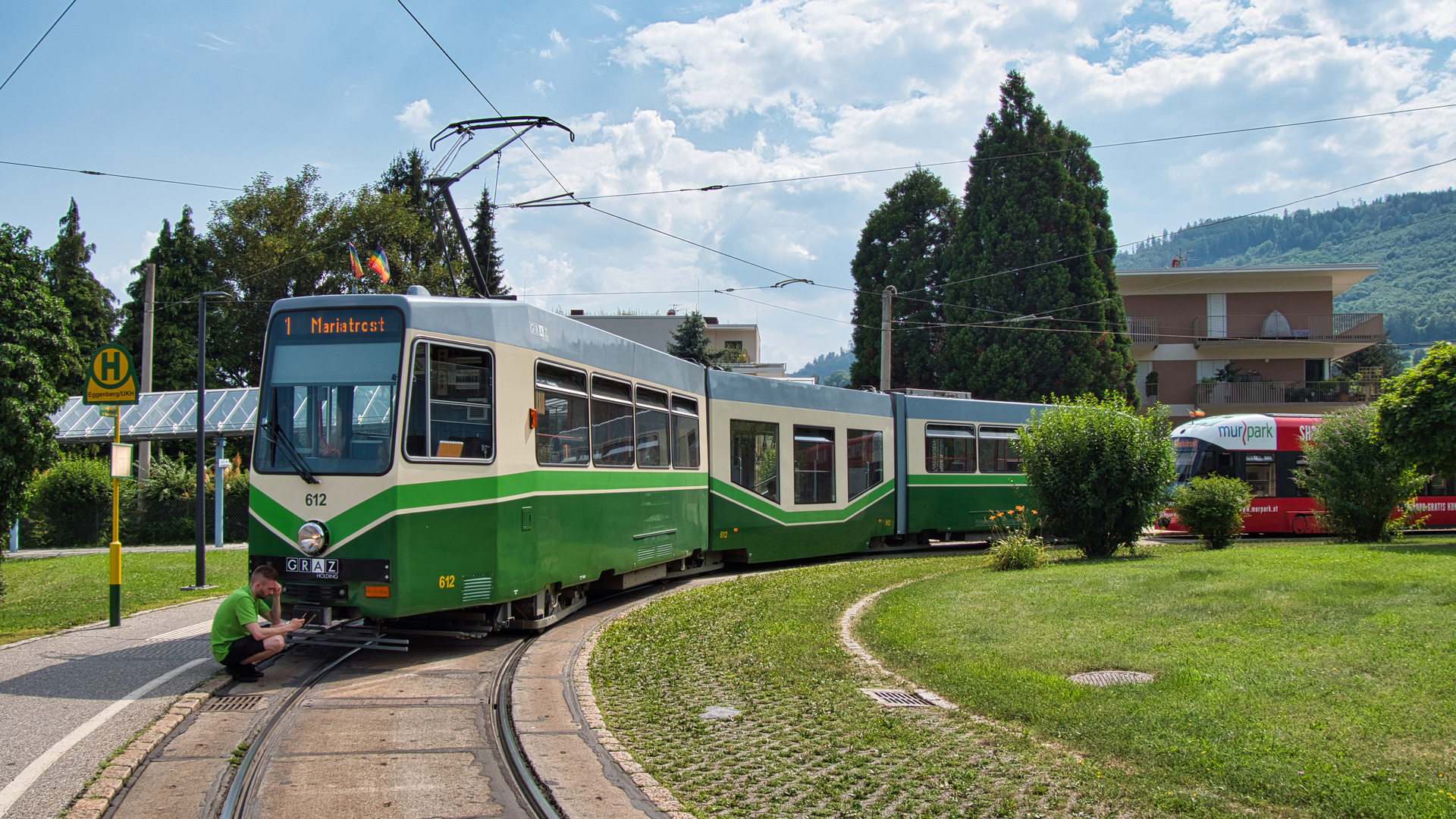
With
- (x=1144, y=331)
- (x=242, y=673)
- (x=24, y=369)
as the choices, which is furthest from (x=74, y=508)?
(x=1144, y=331)

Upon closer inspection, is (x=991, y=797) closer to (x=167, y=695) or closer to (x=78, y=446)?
(x=167, y=695)

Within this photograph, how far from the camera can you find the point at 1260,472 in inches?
1073

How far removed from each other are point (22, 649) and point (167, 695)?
3.17 m

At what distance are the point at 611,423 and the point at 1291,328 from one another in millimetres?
45355

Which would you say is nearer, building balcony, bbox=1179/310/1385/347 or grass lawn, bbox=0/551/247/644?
grass lawn, bbox=0/551/247/644

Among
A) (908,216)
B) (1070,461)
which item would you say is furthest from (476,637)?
(908,216)

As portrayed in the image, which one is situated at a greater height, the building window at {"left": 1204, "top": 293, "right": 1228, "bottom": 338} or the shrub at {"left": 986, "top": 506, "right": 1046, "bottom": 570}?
the building window at {"left": 1204, "top": 293, "right": 1228, "bottom": 338}

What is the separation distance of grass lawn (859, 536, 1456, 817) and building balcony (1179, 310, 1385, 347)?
37.3m

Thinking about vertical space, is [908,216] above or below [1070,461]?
above

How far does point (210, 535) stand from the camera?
98.7 feet

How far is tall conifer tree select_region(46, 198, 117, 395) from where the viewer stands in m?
48.8

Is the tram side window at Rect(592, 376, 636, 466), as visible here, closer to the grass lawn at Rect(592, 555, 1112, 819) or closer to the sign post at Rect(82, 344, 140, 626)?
the grass lawn at Rect(592, 555, 1112, 819)

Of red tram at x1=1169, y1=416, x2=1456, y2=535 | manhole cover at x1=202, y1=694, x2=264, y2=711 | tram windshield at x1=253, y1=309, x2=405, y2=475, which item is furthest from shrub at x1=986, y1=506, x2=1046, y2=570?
red tram at x1=1169, y1=416, x2=1456, y2=535

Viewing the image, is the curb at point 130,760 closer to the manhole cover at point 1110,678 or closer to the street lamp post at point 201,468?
the manhole cover at point 1110,678
